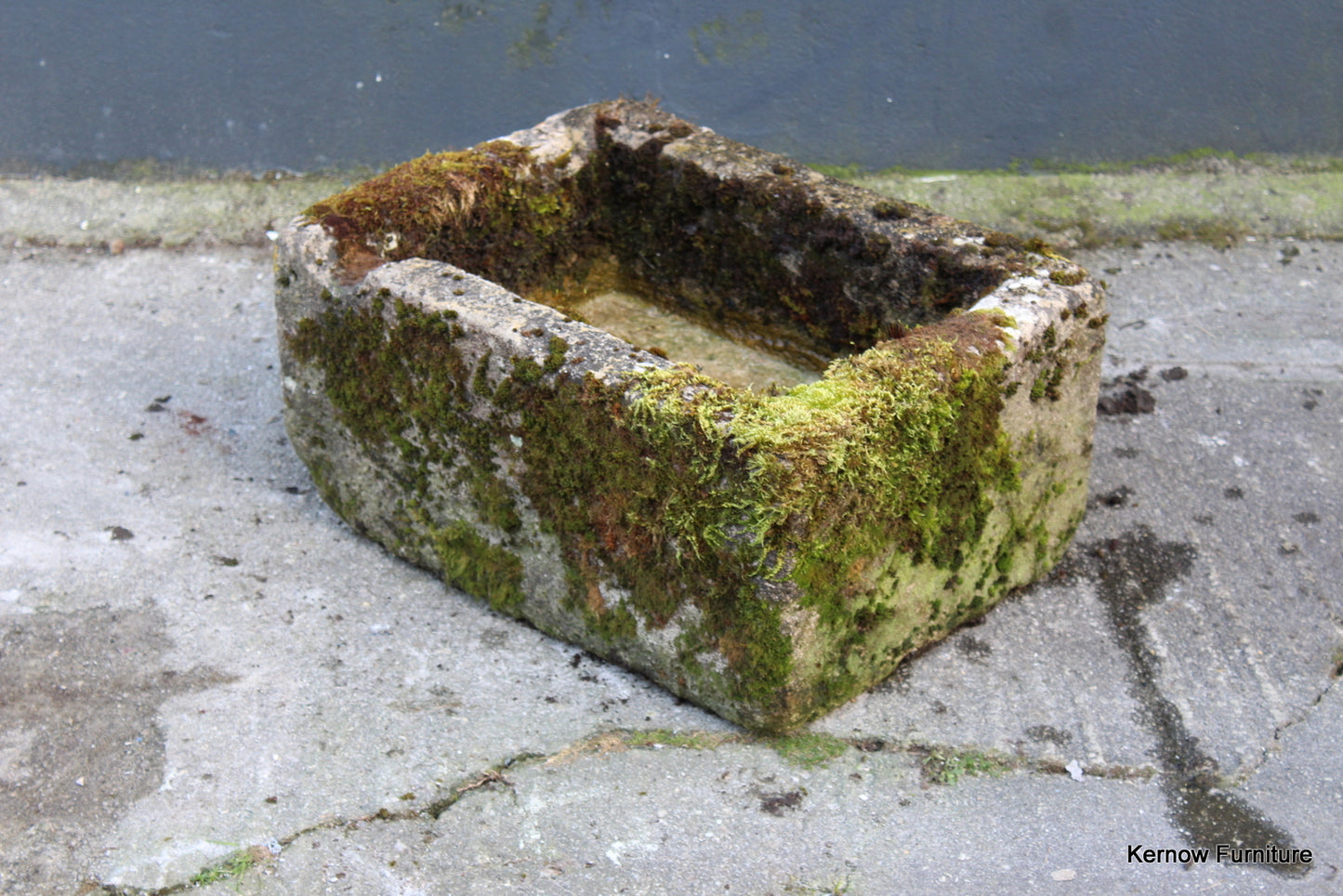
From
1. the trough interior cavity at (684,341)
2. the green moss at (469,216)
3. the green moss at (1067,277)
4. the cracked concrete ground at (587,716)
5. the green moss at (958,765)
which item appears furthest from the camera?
the trough interior cavity at (684,341)

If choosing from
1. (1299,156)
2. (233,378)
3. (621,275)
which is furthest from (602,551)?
(1299,156)

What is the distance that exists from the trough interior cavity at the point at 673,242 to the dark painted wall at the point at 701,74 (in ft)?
5.65

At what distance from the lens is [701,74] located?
602 centimetres

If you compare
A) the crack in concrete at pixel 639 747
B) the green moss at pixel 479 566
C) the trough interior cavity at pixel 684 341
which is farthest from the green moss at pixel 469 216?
the crack in concrete at pixel 639 747

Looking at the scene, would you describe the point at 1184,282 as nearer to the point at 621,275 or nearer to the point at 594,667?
the point at 621,275

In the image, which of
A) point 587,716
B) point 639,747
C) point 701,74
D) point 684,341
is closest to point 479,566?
point 587,716

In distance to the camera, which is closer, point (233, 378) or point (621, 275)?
point (621, 275)

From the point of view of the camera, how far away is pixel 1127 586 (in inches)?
151

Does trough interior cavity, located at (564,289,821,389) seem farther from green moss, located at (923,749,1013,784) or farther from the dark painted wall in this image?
the dark painted wall

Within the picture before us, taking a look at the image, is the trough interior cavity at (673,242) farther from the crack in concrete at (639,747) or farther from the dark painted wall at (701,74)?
the dark painted wall at (701,74)

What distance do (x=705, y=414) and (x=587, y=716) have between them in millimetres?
966

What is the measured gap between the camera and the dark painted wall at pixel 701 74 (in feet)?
19.4

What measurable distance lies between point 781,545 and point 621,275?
81.3 inches

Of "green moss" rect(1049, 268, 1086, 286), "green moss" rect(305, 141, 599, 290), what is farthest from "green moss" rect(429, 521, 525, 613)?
"green moss" rect(1049, 268, 1086, 286)
